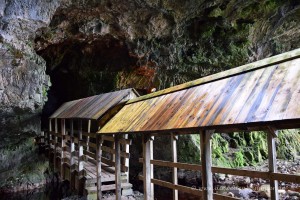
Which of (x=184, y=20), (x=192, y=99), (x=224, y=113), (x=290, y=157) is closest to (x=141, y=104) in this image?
(x=192, y=99)

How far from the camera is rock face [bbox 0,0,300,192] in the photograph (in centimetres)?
1058

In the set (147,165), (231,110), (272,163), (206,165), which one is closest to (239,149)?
(147,165)

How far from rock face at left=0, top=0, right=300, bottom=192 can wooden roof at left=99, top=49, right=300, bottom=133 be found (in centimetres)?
635

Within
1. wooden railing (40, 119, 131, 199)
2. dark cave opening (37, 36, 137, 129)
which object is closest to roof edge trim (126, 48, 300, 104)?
wooden railing (40, 119, 131, 199)

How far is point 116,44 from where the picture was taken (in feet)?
50.2

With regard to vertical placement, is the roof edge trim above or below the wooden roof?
above

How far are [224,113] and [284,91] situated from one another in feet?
2.77

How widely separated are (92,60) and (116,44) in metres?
2.06

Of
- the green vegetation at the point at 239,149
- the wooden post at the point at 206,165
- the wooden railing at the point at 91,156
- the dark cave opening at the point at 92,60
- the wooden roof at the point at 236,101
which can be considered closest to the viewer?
the wooden roof at the point at 236,101

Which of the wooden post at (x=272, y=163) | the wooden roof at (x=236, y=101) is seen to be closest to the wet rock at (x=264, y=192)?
the wooden post at (x=272, y=163)

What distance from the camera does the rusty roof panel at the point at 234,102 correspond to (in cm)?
330

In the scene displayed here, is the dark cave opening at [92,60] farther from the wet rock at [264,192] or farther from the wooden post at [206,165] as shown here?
the wooden post at [206,165]

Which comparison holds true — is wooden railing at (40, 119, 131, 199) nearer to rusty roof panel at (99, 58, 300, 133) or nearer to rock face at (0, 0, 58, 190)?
rock face at (0, 0, 58, 190)

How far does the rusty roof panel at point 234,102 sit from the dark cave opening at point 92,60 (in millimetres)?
9610
